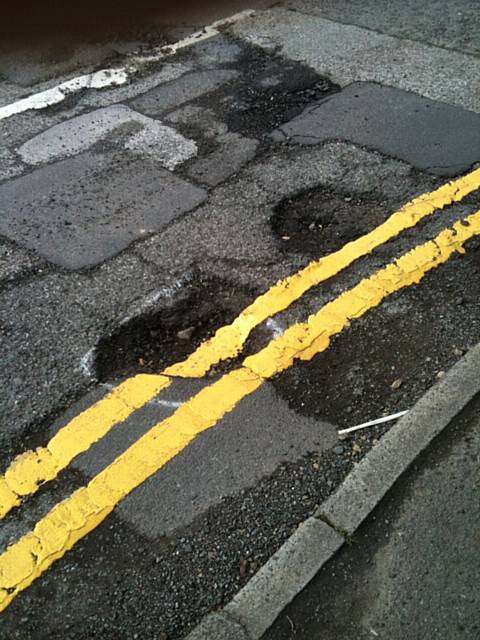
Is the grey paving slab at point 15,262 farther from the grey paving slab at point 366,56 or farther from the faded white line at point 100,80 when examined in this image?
the grey paving slab at point 366,56

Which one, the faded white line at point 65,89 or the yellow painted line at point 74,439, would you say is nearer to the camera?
the yellow painted line at point 74,439

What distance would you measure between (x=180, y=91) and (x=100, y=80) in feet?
2.44

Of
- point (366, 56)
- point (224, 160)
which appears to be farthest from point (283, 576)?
point (366, 56)

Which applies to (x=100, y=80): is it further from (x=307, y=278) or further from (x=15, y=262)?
(x=307, y=278)

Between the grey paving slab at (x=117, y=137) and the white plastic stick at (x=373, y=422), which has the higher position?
the grey paving slab at (x=117, y=137)

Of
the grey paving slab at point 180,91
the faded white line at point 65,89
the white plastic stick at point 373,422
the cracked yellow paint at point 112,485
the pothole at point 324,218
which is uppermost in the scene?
the faded white line at point 65,89

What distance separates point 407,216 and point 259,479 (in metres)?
Result: 2.00

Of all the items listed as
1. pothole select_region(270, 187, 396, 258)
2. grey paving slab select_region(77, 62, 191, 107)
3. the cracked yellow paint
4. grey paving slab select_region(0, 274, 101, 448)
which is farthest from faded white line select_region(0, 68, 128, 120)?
the cracked yellow paint

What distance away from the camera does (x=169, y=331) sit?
315 centimetres

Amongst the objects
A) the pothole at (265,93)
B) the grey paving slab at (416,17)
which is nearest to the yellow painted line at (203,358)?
the pothole at (265,93)

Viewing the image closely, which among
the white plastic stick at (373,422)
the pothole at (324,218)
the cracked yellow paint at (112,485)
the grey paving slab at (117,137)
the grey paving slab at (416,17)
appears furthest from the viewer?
the grey paving slab at (416,17)

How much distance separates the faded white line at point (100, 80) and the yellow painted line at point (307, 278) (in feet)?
9.35

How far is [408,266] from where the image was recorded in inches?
136

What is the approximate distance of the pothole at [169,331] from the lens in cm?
298
